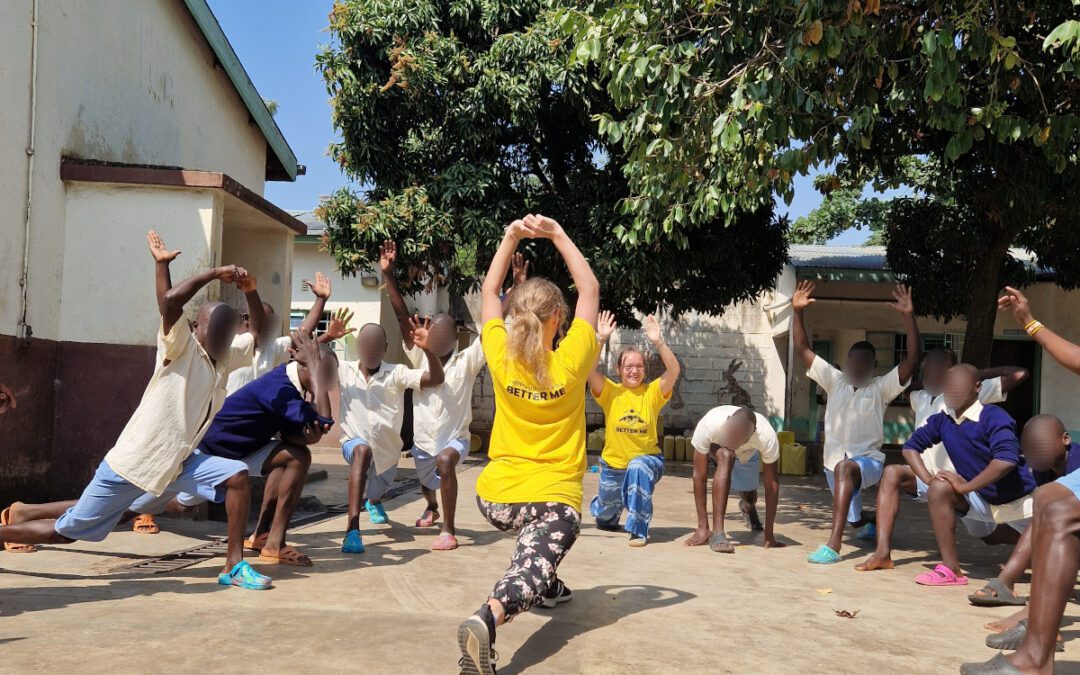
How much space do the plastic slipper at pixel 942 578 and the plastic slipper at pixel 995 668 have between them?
7.40 ft

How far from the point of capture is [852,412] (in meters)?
7.28

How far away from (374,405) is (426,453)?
581mm

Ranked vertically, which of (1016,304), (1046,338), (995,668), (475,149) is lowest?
(995,668)

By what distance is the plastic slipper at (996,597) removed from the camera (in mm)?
5320

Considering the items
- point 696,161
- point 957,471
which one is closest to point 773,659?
point 957,471

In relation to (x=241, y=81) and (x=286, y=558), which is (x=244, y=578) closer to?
(x=286, y=558)

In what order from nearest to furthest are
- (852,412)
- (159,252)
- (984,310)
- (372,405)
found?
(159,252) → (372,405) → (852,412) → (984,310)

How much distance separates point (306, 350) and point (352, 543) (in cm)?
141

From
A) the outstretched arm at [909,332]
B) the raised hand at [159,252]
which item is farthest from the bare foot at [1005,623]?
the raised hand at [159,252]

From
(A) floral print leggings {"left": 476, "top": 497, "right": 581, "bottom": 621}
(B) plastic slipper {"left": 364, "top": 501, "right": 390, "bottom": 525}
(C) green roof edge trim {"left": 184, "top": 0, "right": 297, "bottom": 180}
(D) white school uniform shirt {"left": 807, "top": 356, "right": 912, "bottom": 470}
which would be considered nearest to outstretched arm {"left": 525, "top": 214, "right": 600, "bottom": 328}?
(A) floral print leggings {"left": 476, "top": 497, "right": 581, "bottom": 621}

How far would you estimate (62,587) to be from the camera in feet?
16.7

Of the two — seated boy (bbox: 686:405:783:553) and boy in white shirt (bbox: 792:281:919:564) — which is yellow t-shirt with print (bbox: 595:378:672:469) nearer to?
seated boy (bbox: 686:405:783:553)

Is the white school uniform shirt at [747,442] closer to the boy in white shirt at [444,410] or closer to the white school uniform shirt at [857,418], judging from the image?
the white school uniform shirt at [857,418]

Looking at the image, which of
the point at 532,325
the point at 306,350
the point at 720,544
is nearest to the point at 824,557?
the point at 720,544
